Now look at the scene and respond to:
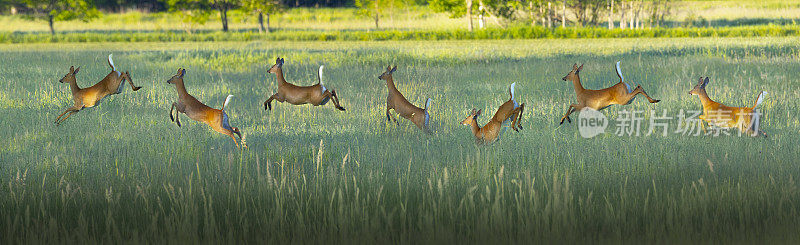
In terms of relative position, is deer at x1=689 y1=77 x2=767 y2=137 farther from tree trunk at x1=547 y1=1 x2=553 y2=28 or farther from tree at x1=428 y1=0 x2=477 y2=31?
tree at x1=428 y1=0 x2=477 y2=31

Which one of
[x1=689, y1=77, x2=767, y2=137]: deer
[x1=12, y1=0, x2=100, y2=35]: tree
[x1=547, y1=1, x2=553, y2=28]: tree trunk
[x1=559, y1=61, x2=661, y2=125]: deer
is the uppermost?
[x1=12, y1=0, x2=100, y2=35]: tree

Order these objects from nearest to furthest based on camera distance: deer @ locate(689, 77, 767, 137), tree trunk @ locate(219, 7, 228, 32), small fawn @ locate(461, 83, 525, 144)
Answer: small fawn @ locate(461, 83, 525, 144) → deer @ locate(689, 77, 767, 137) → tree trunk @ locate(219, 7, 228, 32)

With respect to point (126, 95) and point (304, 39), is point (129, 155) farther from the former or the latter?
point (304, 39)

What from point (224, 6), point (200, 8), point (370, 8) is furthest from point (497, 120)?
point (200, 8)

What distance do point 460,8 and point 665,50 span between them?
2735 cm

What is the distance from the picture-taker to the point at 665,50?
24500mm

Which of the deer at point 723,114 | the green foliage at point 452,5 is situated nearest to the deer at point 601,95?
the deer at point 723,114

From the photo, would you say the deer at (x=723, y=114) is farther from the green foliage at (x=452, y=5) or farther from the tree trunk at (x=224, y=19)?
the tree trunk at (x=224, y=19)

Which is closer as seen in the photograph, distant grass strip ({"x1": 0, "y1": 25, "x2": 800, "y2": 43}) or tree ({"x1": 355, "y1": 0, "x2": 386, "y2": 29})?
distant grass strip ({"x1": 0, "y1": 25, "x2": 800, "y2": 43})

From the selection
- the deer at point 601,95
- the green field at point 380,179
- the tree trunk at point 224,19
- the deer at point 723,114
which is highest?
the tree trunk at point 224,19

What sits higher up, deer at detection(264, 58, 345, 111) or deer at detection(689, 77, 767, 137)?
deer at detection(264, 58, 345, 111)

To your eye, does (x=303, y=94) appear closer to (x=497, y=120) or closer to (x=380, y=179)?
(x=380, y=179)

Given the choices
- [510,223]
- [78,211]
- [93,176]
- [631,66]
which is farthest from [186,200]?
[631,66]

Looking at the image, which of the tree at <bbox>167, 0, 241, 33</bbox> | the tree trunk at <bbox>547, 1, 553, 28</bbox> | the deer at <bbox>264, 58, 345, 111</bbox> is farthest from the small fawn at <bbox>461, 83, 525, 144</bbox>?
the tree at <bbox>167, 0, 241, 33</bbox>
